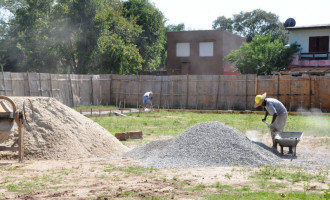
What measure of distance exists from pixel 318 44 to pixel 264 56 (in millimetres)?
3761

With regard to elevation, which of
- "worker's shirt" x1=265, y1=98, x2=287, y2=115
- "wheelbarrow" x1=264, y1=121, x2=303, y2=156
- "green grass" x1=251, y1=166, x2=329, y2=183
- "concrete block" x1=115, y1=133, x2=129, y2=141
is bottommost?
"concrete block" x1=115, y1=133, x2=129, y2=141

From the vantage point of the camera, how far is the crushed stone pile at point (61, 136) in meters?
11.1

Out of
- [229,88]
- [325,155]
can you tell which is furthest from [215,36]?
[325,155]

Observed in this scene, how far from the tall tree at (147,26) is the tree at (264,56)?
40.1ft

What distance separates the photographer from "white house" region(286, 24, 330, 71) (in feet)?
105

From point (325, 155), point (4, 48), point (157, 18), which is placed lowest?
point (325, 155)

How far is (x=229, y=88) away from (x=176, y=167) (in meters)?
19.2

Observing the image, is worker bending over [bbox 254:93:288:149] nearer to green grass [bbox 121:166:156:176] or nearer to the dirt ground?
the dirt ground

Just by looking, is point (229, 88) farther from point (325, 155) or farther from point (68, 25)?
point (325, 155)

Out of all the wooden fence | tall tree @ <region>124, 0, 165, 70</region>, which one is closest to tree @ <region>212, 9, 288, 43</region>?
tall tree @ <region>124, 0, 165, 70</region>

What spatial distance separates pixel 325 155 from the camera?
1171 centimetres

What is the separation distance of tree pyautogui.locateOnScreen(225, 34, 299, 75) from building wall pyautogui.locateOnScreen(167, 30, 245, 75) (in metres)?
5.98

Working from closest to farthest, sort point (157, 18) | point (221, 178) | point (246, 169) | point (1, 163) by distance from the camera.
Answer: point (221, 178) → point (246, 169) → point (1, 163) → point (157, 18)

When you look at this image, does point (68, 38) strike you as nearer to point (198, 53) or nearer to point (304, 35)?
point (198, 53)
